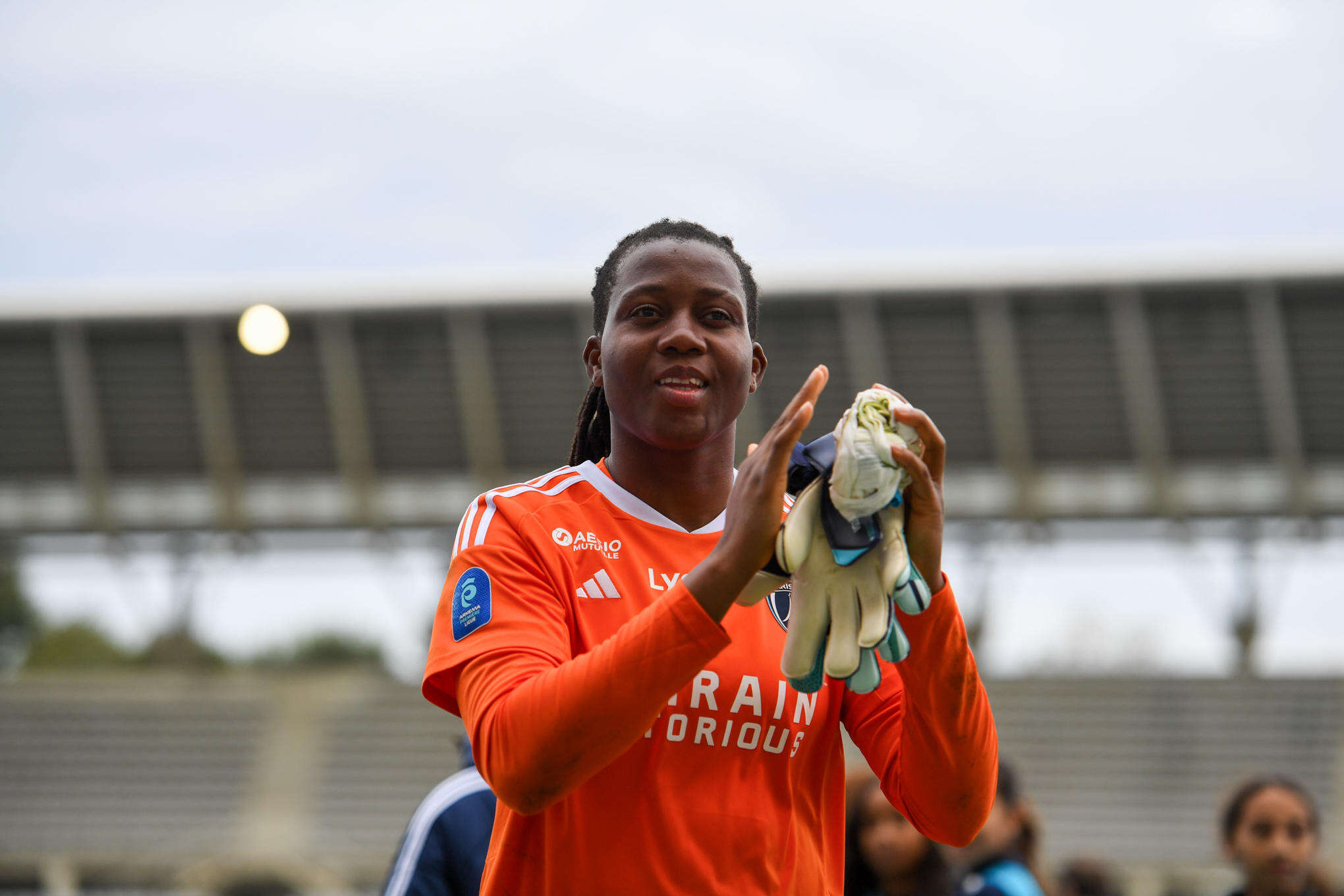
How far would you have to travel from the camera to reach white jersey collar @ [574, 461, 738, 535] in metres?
1.89

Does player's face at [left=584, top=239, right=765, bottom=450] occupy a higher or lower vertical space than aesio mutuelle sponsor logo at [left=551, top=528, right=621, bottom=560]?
higher

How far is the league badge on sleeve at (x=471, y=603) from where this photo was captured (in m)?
1.64

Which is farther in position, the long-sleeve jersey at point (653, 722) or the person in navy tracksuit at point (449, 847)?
the person in navy tracksuit at point (449, 847)

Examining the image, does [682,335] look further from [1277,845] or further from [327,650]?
[327,650]

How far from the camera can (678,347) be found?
1735 mm

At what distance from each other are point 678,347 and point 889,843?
117 inches

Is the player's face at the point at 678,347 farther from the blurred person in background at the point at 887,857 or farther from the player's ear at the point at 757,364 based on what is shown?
the blurred person in background at the point at 887,857

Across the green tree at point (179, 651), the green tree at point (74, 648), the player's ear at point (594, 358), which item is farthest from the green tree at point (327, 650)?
the player's ear at point (594, 358)

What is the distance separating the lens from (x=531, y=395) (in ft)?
58.4

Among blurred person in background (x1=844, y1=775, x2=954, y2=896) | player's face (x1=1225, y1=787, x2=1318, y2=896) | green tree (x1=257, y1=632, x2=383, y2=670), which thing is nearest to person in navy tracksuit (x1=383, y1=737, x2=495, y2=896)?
blurred person in background (x1=844, y1=775, x2=954, y2=896)

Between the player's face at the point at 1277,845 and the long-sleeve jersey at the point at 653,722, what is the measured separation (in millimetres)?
2404

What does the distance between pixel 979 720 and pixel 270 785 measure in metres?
18.2

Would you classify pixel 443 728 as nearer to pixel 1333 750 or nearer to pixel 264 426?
pixel 264 426

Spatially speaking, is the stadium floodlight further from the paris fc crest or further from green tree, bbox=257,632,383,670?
green tree, bbox=257,632,383,670
